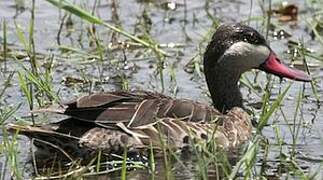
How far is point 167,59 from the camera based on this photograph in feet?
38.0

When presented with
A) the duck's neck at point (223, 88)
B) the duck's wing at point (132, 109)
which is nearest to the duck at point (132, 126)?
the duck's wing at point (132, 109)

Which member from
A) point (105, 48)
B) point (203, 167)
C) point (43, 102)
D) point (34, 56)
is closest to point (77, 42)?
point (105, 48)

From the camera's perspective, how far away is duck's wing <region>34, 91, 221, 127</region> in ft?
28.9

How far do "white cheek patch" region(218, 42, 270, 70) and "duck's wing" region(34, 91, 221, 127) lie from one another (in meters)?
0.58

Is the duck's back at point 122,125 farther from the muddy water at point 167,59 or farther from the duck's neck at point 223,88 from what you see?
the duck's neck at point 223,88

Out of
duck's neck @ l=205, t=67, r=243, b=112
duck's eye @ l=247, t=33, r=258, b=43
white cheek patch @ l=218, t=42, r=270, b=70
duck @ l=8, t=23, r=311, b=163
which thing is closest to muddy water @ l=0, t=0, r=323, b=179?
duck @ l=8, t=23, r=311, b=163

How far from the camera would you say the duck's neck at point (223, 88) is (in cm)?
995

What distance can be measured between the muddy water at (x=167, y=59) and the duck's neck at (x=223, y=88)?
347 millimetres

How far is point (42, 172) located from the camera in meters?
8.63

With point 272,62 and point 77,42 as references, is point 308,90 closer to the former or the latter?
point 272,62

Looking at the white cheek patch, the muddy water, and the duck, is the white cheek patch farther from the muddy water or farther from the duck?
the muddy water

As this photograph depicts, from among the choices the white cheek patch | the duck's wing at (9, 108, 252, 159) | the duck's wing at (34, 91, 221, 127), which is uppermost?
the white cheek patch

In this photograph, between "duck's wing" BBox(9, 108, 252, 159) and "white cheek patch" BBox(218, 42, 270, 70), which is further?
"white cheek patch" BBox(218, 42, 270, 70)

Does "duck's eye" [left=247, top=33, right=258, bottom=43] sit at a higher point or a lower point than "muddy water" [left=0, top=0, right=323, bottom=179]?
higher
